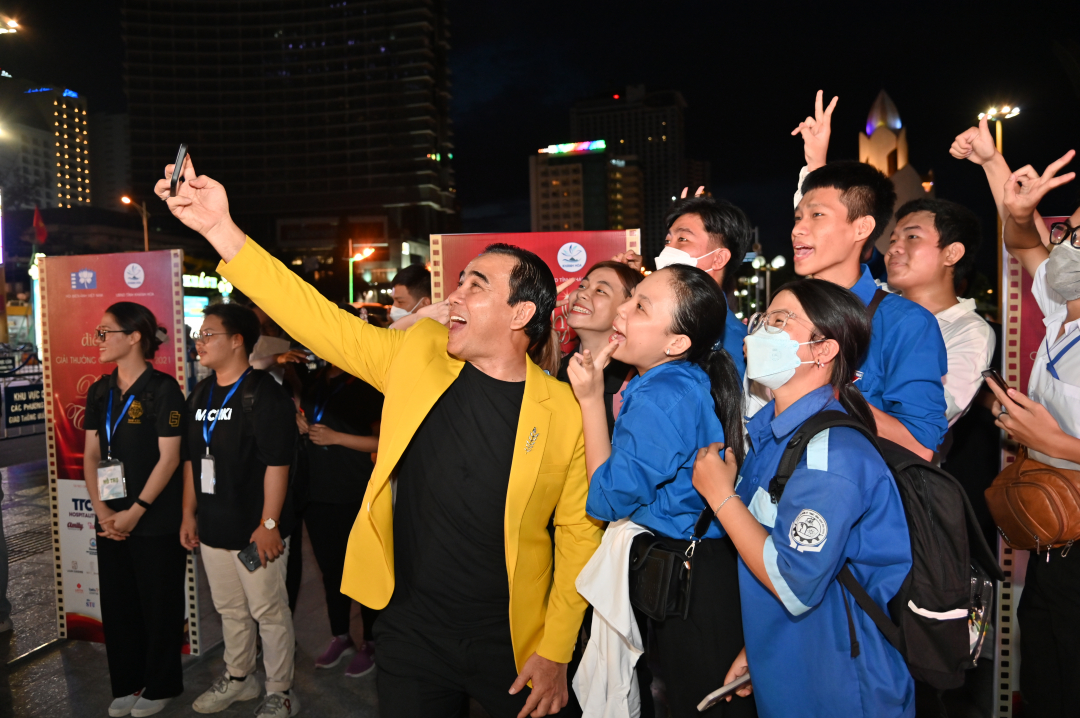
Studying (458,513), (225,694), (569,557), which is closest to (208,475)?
(225,694)

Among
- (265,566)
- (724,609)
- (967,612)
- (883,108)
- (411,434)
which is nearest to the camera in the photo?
(967,612)

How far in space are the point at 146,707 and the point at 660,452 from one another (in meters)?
3.51

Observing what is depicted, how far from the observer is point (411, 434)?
83.9 inches

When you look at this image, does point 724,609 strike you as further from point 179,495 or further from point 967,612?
point 179,495

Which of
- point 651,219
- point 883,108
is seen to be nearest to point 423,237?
point 883,108

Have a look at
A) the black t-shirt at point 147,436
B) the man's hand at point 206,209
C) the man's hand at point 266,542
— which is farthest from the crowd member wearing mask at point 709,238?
the black t-shirt at point 147,436

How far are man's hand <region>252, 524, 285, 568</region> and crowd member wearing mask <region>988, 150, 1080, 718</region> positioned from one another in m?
3.51

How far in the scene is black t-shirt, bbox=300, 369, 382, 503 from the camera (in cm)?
415

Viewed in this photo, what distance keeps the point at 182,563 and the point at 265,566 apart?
0.63 metres

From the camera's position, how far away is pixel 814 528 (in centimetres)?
154

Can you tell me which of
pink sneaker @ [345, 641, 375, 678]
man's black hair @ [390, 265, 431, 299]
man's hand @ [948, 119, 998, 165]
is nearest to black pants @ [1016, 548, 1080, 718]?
man's hand @ [948, 119, 998, 165]

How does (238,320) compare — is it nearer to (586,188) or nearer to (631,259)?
(631,259)

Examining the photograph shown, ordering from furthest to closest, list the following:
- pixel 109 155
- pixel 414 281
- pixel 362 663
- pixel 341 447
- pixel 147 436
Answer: pixel 109 155 < pixel 414 281 < pixel 341 447 < pixel 362 663 < pixel 147 436

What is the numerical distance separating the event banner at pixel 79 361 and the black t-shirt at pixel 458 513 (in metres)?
2.76
